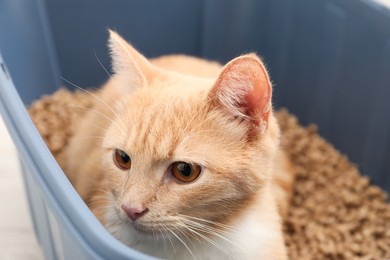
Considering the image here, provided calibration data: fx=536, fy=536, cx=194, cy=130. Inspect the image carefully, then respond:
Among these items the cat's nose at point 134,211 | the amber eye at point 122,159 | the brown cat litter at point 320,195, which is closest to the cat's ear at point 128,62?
the amber eye at point 122,159

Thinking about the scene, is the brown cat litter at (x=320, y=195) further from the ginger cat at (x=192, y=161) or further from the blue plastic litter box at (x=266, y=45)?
the ginger cat at (x=192, y=161)

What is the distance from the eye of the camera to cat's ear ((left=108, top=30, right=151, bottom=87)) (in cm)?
108

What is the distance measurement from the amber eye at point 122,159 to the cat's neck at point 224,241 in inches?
4.5

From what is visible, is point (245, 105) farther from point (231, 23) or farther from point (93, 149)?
point (231, 23)

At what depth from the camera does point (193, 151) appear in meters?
0.97

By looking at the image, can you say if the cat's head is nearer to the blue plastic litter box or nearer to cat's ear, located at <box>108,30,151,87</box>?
cat's ear, located at <box>108,30,151,87</box>

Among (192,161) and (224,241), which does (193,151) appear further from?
(224,241)

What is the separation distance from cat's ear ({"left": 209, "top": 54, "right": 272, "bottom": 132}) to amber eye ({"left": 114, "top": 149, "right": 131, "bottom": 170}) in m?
0.20

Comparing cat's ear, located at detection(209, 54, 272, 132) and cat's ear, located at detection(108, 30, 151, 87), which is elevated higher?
cat's ear, located at detection(108, 30, 151, 87)

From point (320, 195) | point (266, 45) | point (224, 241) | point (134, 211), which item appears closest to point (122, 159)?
point (134, 211)

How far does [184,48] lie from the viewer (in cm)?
208

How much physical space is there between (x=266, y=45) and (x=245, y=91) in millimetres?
1071

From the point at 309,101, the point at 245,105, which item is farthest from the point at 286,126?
the point at 245,105

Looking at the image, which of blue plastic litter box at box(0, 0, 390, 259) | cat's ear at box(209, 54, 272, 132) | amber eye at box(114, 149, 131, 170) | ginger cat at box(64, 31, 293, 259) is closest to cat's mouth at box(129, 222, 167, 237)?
ginger cat at box(64, 31, 293, 259)
